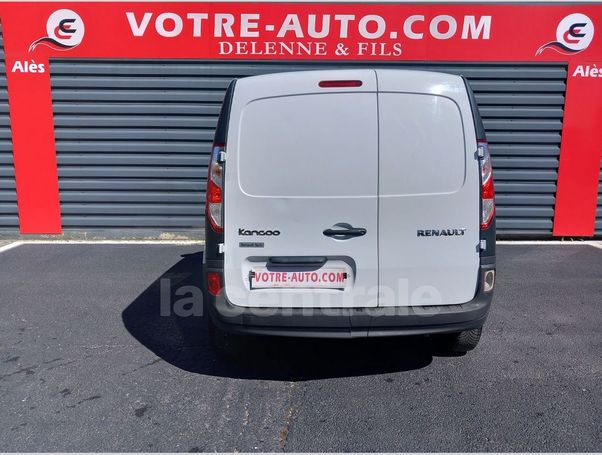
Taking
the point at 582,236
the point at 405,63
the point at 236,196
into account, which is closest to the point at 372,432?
the point at 236,196

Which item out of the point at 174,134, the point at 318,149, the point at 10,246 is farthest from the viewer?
the point at 174,134

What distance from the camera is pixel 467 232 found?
2965 millimetres

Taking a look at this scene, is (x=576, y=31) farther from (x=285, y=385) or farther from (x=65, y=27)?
(x=65, y=27)

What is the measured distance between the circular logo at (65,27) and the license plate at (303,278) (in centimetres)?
587

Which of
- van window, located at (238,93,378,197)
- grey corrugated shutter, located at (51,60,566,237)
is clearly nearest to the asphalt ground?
van window, located at (238,93,378,197)

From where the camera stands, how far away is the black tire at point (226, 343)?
346cm

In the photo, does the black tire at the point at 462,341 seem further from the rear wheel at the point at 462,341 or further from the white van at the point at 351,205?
the white van at the point at 351,205

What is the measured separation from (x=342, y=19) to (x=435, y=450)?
19.7 ft

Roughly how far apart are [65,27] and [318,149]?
19.4 ft

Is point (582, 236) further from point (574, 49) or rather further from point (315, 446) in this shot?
point (315, 446)

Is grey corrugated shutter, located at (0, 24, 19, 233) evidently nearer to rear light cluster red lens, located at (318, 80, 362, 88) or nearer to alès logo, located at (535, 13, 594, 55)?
rear light cluster red lens, located at (318, 80, 362, 88)

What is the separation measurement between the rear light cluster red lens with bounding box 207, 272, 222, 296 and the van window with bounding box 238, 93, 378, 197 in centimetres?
57

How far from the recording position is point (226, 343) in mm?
3479

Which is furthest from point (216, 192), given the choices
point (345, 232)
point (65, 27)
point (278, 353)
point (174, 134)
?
point (65, 27)
